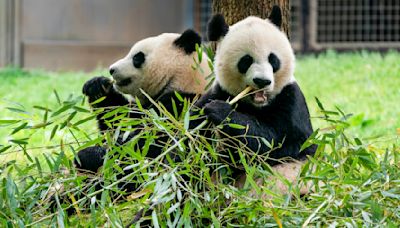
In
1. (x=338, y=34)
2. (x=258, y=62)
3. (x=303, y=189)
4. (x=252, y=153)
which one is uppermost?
(x=258, y=62)

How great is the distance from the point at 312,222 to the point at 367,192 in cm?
28

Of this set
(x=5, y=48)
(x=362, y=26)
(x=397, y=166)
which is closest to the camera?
(x=397, y=166)

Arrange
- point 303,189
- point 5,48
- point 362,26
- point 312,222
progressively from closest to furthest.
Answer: point 312,222, point 303,189, point 5,48, point 362,26

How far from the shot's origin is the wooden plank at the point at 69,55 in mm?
12180

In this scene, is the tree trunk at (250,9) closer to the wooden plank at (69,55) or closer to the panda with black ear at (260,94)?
the panda with black ear at (260,94)

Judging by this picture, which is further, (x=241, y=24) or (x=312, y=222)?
(x=241, y=24)

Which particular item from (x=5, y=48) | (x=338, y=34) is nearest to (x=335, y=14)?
(x=338, y=34)

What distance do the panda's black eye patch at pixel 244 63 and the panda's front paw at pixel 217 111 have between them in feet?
0.85

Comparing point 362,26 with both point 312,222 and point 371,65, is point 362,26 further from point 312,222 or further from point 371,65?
point 312,222

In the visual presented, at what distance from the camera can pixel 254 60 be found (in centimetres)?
412

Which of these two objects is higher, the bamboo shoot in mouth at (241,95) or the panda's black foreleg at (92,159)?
the bamboo shoot in mouth at (241,95)

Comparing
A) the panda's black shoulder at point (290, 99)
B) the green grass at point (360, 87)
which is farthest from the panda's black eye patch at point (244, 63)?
the green grass at point (360, 87)

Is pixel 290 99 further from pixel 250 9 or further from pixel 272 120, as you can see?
pixel 250 9

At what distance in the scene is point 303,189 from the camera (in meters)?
4.15
